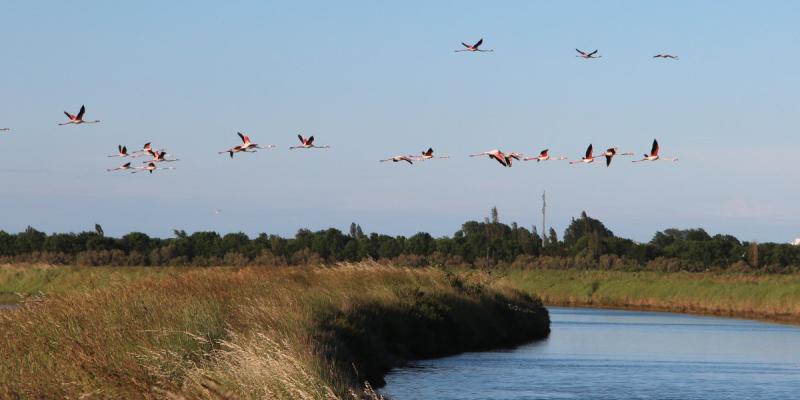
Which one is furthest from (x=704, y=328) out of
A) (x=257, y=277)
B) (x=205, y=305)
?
(x=205, y=305)

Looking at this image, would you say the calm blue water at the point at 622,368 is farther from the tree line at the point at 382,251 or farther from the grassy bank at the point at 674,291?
the tree line at the point at 382,251

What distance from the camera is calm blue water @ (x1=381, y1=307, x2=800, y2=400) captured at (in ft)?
106

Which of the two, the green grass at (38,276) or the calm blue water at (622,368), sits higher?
the green grass at (38,276)

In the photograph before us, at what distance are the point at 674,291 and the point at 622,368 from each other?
155 feet

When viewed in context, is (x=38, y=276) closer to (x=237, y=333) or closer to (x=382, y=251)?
(x=382, y=251)

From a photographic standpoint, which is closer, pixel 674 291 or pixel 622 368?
pixel 622 368

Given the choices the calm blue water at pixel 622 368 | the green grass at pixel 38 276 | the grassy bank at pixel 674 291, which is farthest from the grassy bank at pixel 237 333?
the green grass at pixel 38 276

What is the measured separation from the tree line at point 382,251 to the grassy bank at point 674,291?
2025 cm

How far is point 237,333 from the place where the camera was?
24500mm

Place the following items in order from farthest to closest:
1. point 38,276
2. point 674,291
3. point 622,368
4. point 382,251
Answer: point 382,251
point 38,276
point 674,291
point 622,368

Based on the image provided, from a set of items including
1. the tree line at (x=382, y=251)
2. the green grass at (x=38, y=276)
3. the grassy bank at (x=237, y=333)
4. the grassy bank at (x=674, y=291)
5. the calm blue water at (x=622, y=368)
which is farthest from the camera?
the tree line at (x=382, y=251)

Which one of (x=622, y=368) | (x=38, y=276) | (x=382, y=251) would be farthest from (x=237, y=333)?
(x=382, y=251)

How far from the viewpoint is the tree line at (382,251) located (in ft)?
383

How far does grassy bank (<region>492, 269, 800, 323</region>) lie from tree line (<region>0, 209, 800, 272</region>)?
2025 cm
